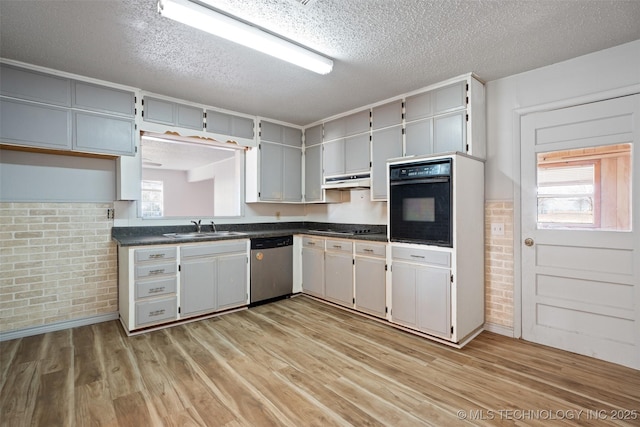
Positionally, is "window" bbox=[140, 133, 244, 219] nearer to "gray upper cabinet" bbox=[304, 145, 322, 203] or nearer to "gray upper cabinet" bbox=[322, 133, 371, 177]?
"gray upper cabinet" bbox=[304, 145, 322, 203]

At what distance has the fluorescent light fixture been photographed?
191cm

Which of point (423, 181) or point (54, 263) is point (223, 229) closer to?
point (54, 263)

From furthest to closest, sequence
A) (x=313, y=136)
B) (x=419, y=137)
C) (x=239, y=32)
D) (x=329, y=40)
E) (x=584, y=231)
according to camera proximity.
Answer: (x=313, y=136)
(x=419, y=137)
(x=584, y=231)
(x=329, y=40)
(x=239, y=32)

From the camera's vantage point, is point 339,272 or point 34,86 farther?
point 339,272

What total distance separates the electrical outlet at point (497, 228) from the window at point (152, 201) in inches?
149

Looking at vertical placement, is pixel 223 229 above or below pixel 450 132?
below

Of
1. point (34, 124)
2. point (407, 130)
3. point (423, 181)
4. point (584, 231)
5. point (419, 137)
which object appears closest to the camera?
point (584, 231)

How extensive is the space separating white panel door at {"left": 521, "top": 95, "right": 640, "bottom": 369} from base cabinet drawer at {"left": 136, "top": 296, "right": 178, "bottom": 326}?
3.53 m

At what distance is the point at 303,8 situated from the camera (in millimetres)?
2027

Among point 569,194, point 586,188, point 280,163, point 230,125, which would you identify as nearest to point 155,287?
point 230,125

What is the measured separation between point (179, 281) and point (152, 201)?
4.16 feet

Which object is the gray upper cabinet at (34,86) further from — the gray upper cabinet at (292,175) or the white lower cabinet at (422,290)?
the white lower cabinet at (422,290)

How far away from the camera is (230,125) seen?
162 inches

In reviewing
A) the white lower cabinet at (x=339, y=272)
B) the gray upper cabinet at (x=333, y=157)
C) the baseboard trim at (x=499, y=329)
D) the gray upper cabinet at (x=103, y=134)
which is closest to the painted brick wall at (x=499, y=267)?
→ the baseboard trim at (x=499, y=329)
